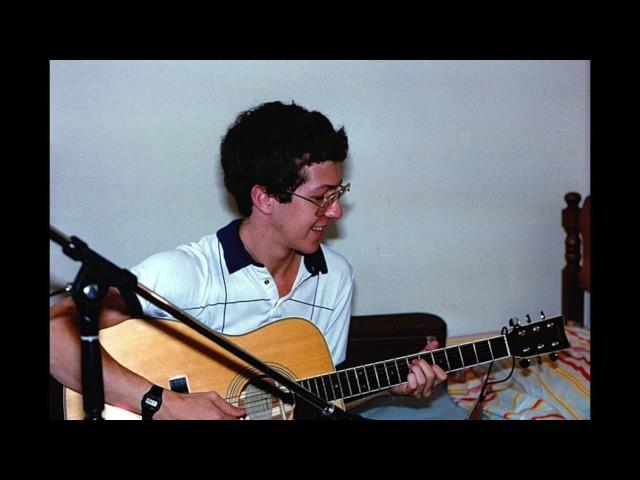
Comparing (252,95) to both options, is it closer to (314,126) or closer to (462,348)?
(314,126)

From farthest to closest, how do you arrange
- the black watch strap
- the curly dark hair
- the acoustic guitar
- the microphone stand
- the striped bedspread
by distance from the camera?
the striped bedspread
the curly dark hair
the acoustic guitar
the black watch strap
the microphone stand

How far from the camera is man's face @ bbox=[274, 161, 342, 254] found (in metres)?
1.67

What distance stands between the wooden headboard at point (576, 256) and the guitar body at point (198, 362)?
4.14 ft

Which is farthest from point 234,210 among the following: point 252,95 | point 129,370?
point 129,370

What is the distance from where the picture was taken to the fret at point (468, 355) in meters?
1.62

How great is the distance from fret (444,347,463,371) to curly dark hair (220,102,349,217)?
0.50 meters

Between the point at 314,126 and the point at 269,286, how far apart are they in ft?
1.28

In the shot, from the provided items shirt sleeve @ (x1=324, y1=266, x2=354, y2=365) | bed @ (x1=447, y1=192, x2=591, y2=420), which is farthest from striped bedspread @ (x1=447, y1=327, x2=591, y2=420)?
shirt sleeve @ (x1=324, y1=266, x2=354, y2=365)

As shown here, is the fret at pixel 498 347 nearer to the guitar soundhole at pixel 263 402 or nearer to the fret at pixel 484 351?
the fret at pixel 484 351

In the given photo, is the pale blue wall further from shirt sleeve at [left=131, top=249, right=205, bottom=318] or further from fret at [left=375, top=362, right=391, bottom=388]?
fret at [left=375, top=362, right=391, bottom=388]

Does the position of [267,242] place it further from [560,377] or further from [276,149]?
[560,377]

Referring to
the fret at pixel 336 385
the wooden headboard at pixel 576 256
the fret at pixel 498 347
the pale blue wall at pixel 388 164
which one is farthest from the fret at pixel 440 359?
the wooden headboard at pixel 576 256

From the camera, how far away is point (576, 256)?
250cm

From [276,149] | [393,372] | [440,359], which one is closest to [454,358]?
[440,359]
